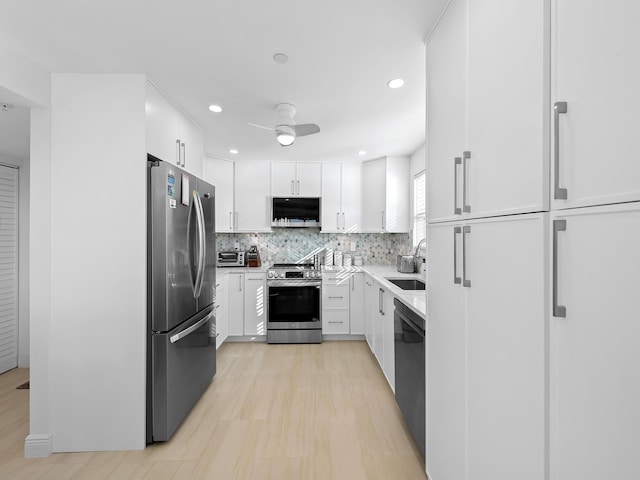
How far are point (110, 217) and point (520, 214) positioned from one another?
2.22 meters

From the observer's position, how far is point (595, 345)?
0.68m

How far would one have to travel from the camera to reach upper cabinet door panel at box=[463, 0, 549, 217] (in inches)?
33.0

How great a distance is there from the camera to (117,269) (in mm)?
1975

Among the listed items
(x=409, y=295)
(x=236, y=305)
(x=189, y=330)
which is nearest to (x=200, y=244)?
(x=189, y=330)

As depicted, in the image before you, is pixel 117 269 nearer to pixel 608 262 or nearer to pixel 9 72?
pixel 9 72

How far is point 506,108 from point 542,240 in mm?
445

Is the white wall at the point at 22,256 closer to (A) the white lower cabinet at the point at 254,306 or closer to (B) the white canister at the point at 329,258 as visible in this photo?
(A) the white lower cabinet at the point at 254,306

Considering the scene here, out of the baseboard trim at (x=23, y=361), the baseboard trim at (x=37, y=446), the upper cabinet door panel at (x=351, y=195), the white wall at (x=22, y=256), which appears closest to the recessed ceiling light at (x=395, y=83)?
the upper cabinet door panel at (x=351, y=195)

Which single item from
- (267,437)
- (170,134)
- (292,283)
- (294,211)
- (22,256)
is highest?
(170,134)

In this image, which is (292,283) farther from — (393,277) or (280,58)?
(280,58)

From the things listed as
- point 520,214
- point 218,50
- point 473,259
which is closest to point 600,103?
point 520,214

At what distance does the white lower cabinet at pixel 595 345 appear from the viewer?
23.9 inches

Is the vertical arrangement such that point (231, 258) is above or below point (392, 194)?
below

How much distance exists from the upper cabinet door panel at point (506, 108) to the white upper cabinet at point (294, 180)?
3160mm
